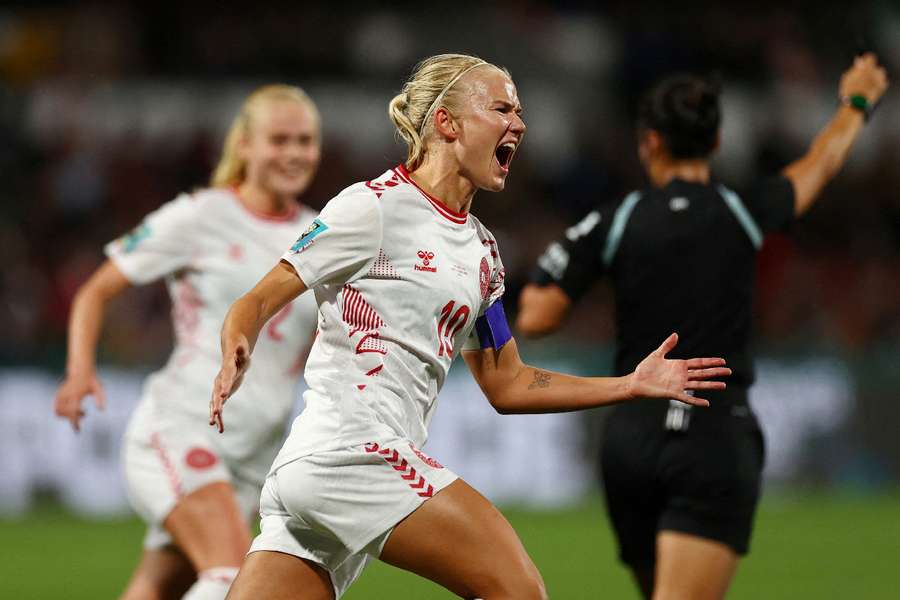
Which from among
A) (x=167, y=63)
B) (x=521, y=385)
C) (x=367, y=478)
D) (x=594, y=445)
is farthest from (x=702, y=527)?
(x=167, y=63)

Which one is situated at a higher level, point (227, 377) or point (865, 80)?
point (865, 80)

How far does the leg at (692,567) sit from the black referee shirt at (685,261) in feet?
2.16

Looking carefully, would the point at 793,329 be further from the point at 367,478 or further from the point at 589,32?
the point at 367,478

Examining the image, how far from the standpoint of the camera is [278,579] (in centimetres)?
426

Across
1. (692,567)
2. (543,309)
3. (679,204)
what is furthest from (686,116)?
(692,567)

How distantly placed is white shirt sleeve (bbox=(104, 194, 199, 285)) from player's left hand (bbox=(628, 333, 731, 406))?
2488 mm

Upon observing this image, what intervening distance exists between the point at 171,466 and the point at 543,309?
64.7 inches

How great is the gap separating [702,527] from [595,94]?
41.2 feet

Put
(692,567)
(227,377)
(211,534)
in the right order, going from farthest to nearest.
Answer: (211,534) → (692,567) → (227,377)

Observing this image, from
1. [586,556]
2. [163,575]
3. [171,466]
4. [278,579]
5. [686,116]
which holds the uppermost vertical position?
[686,116]

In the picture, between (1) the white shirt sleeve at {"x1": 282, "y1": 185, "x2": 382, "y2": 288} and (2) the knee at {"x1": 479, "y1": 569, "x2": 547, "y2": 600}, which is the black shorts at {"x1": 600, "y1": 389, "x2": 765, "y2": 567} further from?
(1) the white shirt sleeve at {"x1": 282, "y1": 185, "x2": 382, "y2": 288}

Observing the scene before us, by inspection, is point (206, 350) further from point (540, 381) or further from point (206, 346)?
point (540, 381)

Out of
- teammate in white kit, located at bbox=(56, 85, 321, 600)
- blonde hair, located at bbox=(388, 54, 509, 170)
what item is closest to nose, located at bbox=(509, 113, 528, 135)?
blonde hair, located at bbox=(388, 54, 509, 170)

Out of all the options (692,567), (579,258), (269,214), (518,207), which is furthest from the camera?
(518,207)
